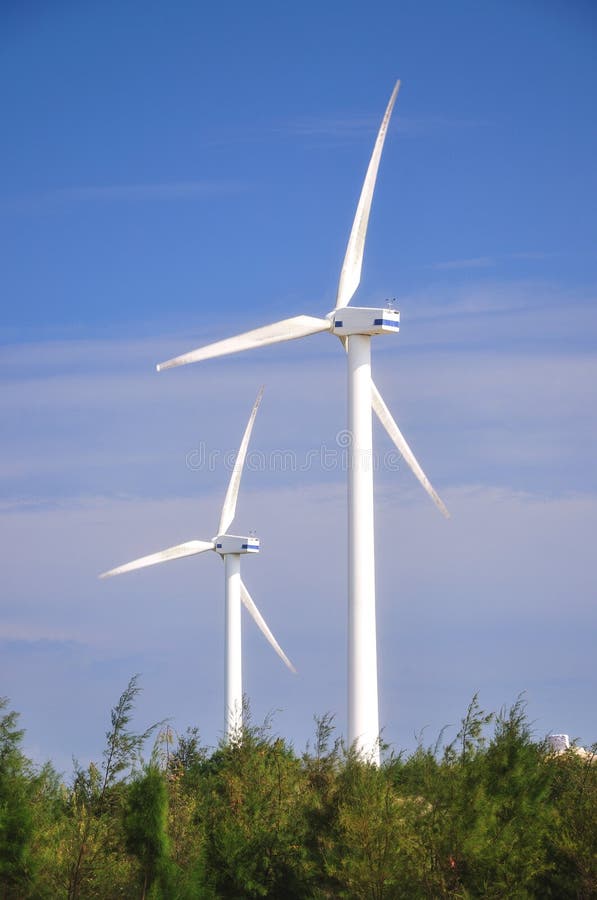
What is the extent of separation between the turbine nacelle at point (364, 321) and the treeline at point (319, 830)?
1765 cm

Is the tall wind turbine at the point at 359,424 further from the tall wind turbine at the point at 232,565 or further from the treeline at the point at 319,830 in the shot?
the tall wind turbine at the point at 232,565

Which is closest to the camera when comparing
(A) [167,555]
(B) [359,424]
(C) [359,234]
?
(B) [359,424]

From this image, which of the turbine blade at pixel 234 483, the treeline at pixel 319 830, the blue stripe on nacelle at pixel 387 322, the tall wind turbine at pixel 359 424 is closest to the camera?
the treeline at pixel 319 830

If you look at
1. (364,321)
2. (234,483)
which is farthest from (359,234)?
(234,483)

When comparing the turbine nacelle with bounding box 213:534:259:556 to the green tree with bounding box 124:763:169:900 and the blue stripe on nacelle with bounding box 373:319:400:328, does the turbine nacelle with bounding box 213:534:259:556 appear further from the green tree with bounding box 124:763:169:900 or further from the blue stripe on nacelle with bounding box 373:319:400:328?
the green tree with bounding box 124:763:169:900

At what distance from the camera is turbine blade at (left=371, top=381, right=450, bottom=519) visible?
175 feet

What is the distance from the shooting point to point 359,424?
55438 millimetres

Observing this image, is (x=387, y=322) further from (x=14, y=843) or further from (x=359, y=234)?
(x=14, y=843)

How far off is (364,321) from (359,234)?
4.55m

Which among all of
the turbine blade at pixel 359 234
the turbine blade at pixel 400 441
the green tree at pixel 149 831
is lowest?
the green tree at pixel 149 831

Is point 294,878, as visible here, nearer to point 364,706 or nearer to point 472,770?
point 472,770

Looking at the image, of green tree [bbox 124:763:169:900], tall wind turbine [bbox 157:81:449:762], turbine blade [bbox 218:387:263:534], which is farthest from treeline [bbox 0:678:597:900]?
turbine blade [bbox 218:387:263:534]

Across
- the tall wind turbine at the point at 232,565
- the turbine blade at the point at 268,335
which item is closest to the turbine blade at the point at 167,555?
the tall wind turbine at the point at 232,565

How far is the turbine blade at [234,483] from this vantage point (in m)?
79.1
